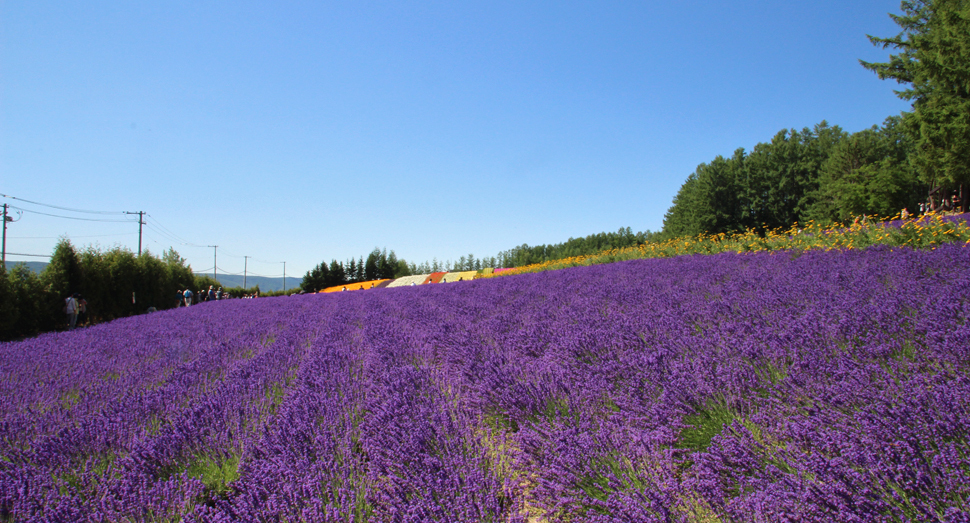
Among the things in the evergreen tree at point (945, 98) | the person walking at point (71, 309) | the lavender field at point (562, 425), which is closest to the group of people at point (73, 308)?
the person walking at point (71, 309)

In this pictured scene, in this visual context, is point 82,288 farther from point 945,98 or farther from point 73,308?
point 945,98

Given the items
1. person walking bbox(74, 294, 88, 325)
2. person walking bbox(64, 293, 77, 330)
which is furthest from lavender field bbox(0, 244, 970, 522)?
person walking bbox(74, 294, 88, 325)

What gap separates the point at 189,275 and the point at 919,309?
3435 centimetres

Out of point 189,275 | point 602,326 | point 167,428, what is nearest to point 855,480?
point 602,326

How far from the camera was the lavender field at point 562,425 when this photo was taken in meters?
1.10

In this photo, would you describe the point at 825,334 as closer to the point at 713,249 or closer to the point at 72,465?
the point at 72,465

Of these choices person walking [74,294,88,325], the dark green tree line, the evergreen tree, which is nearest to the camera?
the dark green tree line

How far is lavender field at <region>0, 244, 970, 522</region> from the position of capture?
110cm

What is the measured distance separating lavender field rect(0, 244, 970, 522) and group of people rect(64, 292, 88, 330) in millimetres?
12900

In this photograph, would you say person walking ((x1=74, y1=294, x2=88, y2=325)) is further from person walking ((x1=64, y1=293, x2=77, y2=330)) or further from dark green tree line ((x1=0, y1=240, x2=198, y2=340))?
person walking ((x1=64, y1=293, x2=77, y2=330))

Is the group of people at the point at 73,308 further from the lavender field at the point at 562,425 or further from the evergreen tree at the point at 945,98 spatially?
the evergreen tree at the point at 945,98

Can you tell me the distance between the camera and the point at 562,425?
1554 mm

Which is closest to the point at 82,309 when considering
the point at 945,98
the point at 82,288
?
the point at 82,288

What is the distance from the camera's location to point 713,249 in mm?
10078
